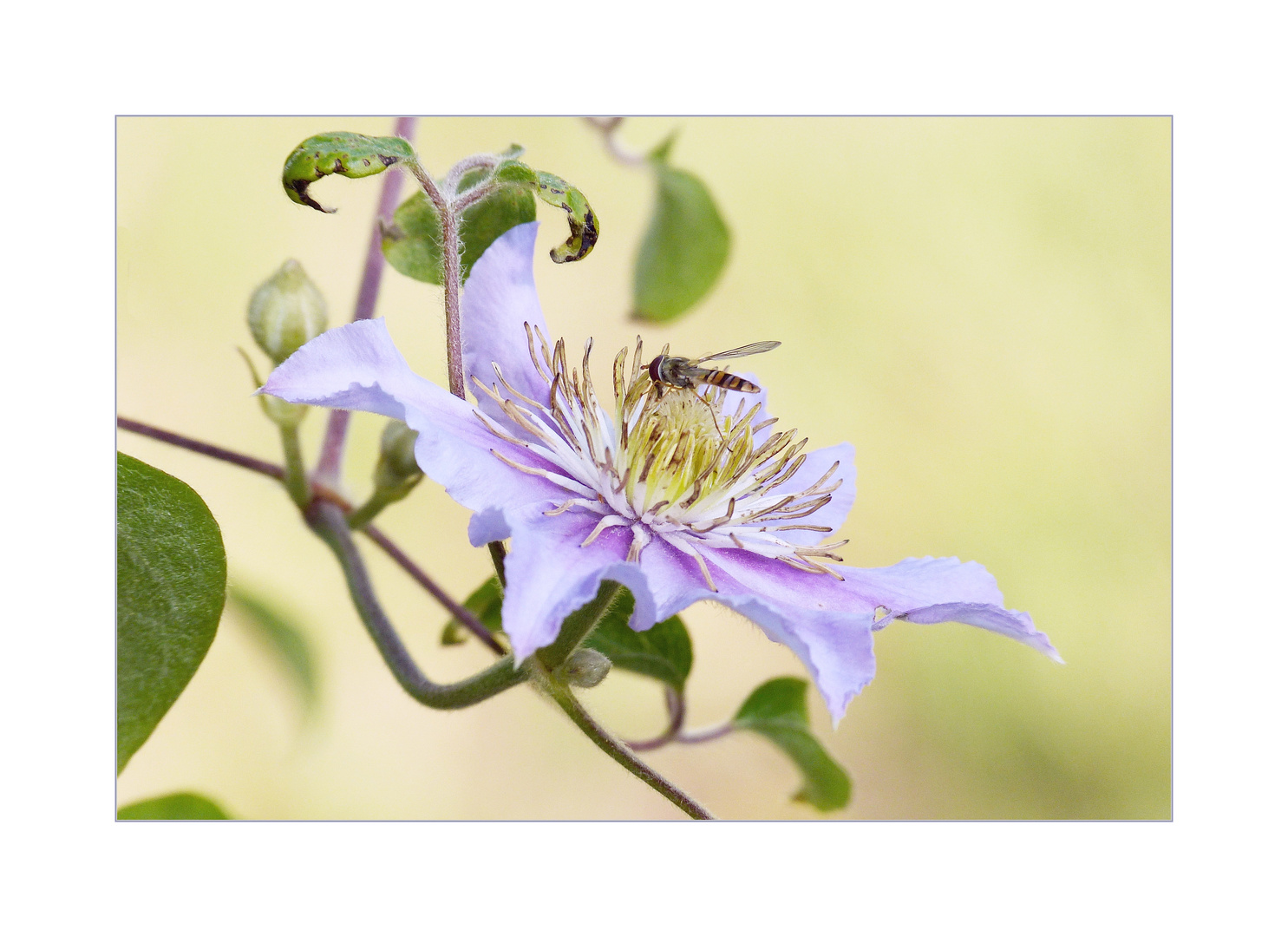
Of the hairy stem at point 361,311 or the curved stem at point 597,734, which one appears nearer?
the curved stem at point 597,734

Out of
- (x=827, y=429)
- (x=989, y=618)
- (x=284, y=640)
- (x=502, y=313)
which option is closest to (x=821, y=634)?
(x=989, y=618)

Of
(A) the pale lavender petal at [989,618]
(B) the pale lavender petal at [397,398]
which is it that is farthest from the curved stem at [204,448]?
(A) the pale lavender petal at [989,618]

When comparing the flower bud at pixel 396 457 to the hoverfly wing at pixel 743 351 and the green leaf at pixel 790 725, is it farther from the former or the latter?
the green leaf at pixel 790 725

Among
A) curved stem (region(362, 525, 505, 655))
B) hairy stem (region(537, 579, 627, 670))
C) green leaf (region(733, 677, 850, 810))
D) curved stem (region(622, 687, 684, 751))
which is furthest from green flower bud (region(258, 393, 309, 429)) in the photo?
green leaf (region(733, 677, 850, 810))

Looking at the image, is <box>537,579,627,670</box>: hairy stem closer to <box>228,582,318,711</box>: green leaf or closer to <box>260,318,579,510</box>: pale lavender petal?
<box>260,318,579,510</box>: pale lavender petal

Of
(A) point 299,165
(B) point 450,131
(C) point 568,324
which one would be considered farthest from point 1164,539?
(A) point 299,165

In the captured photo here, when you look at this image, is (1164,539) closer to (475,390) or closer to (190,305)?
(475,390)

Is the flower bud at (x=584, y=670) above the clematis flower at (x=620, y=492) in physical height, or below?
below
